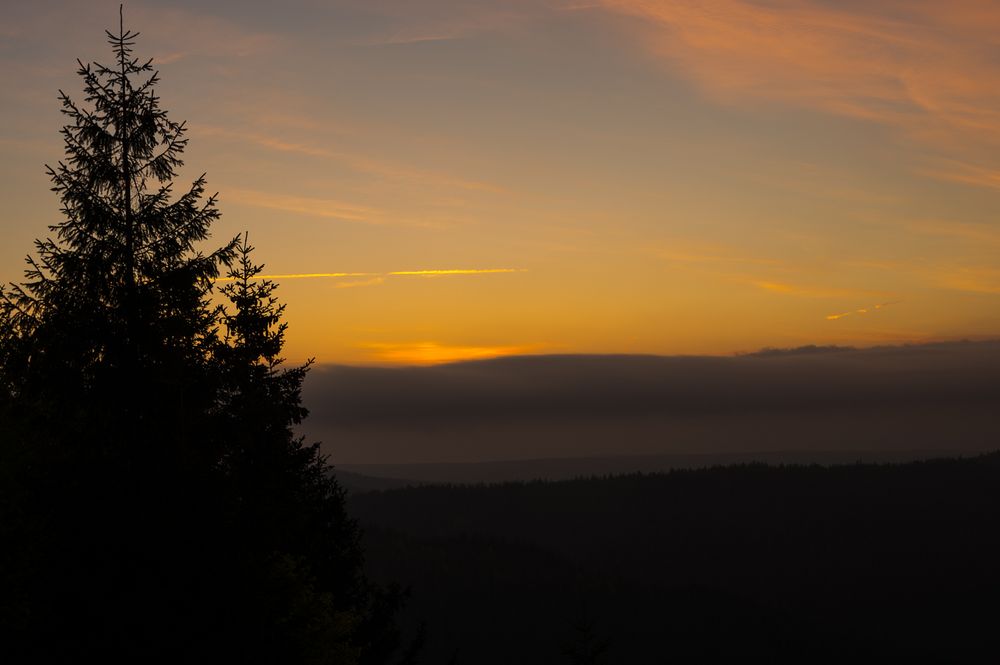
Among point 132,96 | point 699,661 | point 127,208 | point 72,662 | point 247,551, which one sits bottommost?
point 699,661

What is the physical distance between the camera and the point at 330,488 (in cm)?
2955

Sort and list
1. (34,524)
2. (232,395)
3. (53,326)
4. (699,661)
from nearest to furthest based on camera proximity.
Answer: (34,524) → (53,326) → (232,395) → (699,661)

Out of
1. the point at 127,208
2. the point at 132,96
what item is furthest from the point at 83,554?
the point at 132,96

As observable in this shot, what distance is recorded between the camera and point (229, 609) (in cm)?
1692

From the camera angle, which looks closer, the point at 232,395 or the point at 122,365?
the point at 122,365

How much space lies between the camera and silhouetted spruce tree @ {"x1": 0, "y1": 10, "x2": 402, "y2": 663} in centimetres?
1652

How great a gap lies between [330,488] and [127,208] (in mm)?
11630

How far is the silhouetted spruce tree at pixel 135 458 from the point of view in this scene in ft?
54.2

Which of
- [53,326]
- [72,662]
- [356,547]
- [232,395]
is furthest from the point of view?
[356,547]

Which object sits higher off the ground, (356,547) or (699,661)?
(356,547)

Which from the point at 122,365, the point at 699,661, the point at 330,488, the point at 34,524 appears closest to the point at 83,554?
the point at 34,524

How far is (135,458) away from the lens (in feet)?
59.2

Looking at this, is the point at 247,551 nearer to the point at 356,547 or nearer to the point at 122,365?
the point at 122,365

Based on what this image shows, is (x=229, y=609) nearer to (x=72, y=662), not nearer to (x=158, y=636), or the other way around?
(x=158, y=636)
